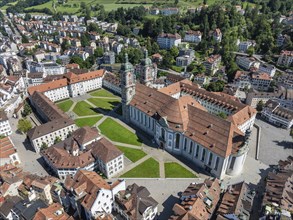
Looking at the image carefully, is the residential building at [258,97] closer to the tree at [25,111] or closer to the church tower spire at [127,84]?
the church tower spire at [127,84]

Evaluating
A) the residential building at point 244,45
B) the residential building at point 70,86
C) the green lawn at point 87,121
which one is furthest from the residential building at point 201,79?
the residential building at point 244,45

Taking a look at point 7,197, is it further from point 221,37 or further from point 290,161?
point 221,37

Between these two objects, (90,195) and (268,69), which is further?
(268,69)

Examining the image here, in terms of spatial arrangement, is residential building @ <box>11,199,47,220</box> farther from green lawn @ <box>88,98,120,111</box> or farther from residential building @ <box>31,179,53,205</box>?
green lawn @ <box>88,98,120,111</box>

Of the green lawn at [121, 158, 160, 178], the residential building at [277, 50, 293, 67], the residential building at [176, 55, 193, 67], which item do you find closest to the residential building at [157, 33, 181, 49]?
the residential building at [176, 55, 193, 67]

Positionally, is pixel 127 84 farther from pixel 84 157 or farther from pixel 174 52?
pixel 174 52

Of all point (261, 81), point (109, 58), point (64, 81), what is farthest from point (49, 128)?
point (261, 81)
